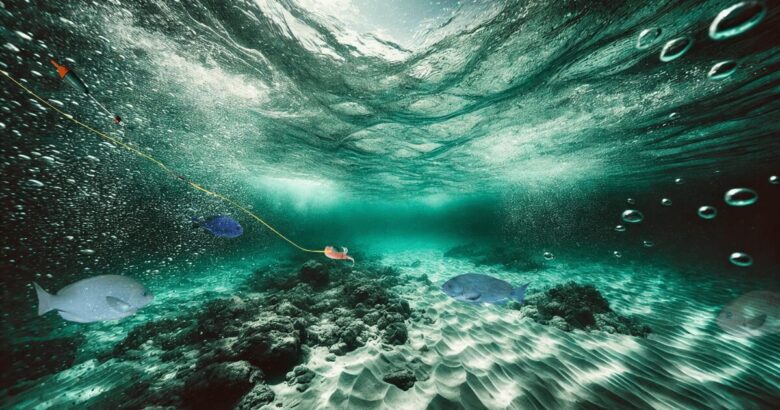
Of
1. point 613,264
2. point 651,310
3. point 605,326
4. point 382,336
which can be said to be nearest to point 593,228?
point 613,264

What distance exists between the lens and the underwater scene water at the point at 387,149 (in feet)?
13.9

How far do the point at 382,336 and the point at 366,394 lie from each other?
6.42 ft

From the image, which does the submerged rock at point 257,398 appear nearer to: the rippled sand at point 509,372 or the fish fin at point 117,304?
the rippled sand at point 509,372

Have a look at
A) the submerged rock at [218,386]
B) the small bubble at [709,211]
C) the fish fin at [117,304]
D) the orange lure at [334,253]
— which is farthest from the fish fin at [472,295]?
the small bubble at [709,211]

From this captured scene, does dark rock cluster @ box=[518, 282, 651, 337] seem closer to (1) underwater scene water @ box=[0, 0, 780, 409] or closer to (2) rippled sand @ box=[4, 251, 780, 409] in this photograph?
(1) underwater scene water @ box=[0, 0, 780, 409]

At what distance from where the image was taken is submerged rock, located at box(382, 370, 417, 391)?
405cm

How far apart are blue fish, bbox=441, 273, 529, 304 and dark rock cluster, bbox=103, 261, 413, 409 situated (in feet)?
5.76

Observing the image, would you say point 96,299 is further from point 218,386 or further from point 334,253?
point 334,253

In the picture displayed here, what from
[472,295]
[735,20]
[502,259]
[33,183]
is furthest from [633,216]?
[33,183]

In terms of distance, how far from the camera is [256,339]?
4727 mm

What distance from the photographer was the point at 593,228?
5169 centimetres

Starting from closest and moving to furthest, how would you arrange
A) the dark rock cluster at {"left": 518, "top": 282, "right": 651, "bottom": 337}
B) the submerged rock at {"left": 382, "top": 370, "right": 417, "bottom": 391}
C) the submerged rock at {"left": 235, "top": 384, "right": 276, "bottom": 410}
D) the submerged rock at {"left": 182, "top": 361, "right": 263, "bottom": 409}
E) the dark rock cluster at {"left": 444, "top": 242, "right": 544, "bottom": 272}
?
the submerged rock at {"left": 235, "top": 384, "right": 276, "bottom": 410}, the submerged rock at {"left": 182, "top": 361, "right": 263, "bottom": 409}, the submerged rock at {"left": 382, "top": 370, "right": 417, "bottom": 391}, the dark rock cluster at {"left": 518, "top": 282, "right": 651, "bottom": 337}, the dark rock cluster at {"left": 444, "top": 242, "right": 544, "bottom": 272}

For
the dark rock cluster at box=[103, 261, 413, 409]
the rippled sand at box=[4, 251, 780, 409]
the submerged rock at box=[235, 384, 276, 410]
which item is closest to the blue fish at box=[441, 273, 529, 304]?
the rippled sand at box=[4, 251, 780, 409]

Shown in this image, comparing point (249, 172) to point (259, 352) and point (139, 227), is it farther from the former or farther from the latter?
point (259, 352)
